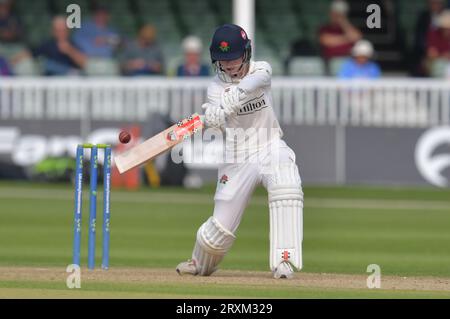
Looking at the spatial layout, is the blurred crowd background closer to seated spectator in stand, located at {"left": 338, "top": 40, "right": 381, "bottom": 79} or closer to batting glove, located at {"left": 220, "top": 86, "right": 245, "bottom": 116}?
seated spectator in stand, located at {"left": 338, "top": 40, "right": 381, "bottom": 79}

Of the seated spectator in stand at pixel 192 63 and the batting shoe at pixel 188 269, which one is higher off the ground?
the seated spectator in stand at pixel 192 63

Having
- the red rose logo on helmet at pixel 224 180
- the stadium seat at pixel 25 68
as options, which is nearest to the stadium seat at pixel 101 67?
the stadium seat at pixel 25 68

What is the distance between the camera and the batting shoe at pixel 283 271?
10.8 meters

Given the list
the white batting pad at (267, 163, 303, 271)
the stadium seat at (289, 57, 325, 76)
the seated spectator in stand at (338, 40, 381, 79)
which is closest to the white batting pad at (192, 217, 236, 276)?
the white batting pad at (267, 163, 303, 271)

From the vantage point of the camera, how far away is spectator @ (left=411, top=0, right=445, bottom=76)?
950 inches

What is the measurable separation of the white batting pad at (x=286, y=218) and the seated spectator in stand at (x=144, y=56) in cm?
1299

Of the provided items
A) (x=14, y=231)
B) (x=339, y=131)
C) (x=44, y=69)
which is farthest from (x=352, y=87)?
(x=14, y=231)

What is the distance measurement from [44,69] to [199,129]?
1343 cm

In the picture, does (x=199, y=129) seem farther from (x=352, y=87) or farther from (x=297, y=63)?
(x=297, y=63)

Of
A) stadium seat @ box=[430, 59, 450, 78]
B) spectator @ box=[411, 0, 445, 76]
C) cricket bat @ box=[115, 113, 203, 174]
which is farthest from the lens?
spectator @ box=[411, 0, 445, 76]

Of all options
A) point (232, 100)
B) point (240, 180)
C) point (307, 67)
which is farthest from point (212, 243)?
point (307, 67)

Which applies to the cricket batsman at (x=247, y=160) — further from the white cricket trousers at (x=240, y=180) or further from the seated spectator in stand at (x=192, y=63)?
the seated spectator in stand at (x=192, y=63)

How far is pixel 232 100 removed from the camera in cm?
1063

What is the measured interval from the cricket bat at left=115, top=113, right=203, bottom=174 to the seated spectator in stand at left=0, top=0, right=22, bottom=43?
14896mm
